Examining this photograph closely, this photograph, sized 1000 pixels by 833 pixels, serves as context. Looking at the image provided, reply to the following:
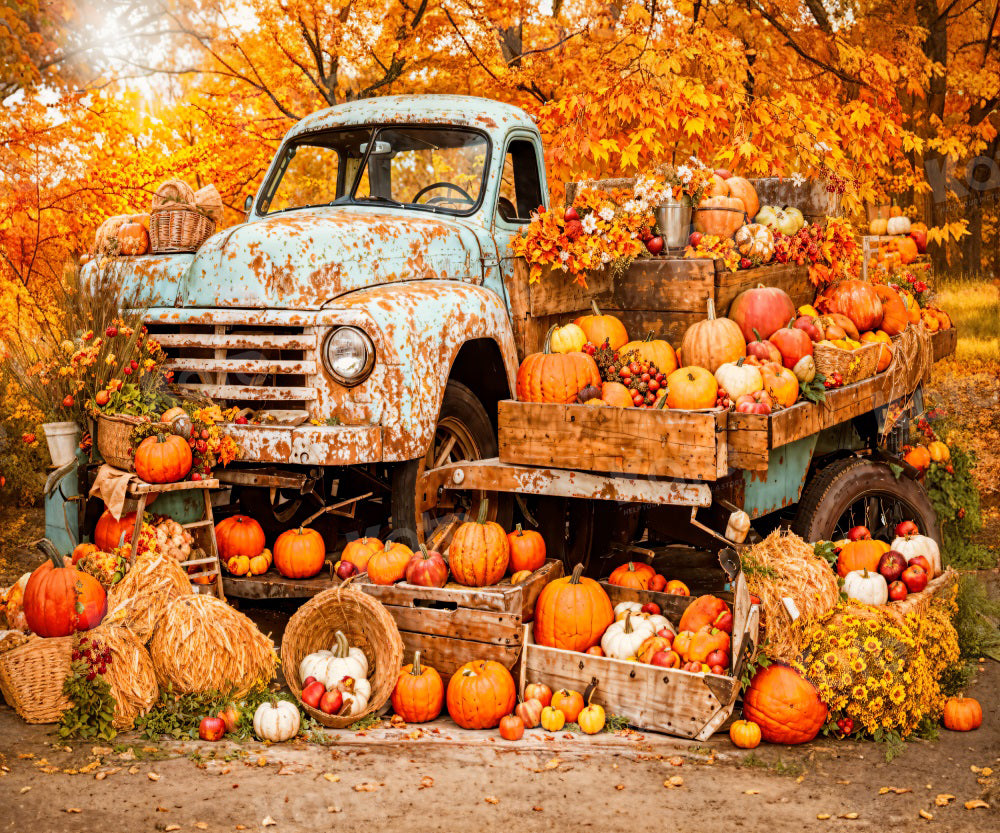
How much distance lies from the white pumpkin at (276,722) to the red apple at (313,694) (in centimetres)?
14

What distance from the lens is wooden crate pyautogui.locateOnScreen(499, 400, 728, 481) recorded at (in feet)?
16.8

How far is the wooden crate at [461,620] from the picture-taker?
503 cm

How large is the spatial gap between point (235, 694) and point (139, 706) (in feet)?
1.32

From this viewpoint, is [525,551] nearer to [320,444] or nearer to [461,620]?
[461,620]

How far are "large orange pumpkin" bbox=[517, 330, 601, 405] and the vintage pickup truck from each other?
1.27 ft

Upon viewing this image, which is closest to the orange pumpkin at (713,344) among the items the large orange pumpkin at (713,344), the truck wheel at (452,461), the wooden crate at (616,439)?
the large orange pumpkin at (713,344)

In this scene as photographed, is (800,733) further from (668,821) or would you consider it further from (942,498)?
(942,498)

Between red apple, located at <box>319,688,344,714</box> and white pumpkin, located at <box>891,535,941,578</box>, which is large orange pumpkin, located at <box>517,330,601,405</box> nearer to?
white pumpkin, located at <box>891,535,941,578</box>

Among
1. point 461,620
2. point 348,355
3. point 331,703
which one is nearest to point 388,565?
point 461,620

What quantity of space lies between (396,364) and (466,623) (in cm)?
132

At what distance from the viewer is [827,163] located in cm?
905

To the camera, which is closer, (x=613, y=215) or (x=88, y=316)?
(x=88, y=316)

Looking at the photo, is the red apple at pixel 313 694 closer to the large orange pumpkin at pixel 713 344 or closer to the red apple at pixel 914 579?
the large orange pumpkin at pixel 713 344

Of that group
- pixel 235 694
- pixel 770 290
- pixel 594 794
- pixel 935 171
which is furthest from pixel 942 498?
pixel 935 171
